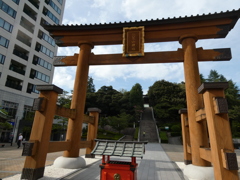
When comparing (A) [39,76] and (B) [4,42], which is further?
(A) [39,76]

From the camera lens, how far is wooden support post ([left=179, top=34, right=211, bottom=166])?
245 inches

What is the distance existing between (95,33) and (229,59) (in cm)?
706

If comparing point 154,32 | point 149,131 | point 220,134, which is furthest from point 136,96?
point 220,134

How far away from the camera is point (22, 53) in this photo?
25.5 meters

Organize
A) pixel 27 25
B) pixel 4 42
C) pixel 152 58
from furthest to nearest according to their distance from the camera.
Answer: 1. pixel 27 25
2. pixel 4 42
3. pixel 152 58

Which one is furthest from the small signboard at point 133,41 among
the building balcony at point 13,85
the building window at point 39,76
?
the building window at point 39,76

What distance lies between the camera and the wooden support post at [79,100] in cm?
748

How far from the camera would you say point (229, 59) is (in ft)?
24.3

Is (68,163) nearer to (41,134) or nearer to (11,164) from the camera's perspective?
(41,134)

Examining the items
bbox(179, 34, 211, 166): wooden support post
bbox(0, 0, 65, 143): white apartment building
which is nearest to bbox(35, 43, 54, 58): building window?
bbox(0, 0, 65, 143): white apartment building

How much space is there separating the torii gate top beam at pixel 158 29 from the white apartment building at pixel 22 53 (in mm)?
16470

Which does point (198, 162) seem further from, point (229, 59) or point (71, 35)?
point (71, 35)

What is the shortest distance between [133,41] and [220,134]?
19.3ft

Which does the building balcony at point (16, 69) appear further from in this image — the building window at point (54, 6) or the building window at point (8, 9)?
the building window at point (54, 6)
